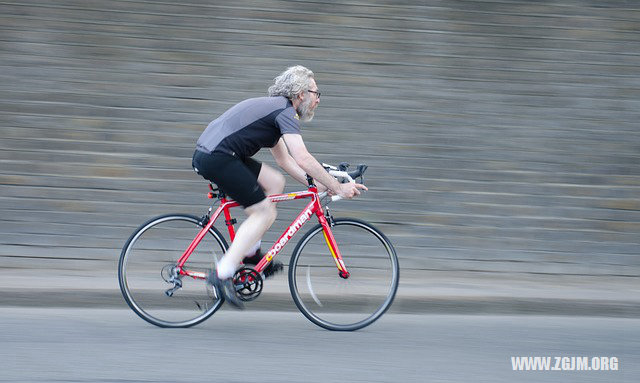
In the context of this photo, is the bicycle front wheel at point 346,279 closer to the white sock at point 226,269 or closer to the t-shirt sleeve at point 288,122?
the white sock at point 226,269

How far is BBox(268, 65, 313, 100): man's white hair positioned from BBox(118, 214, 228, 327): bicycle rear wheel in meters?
1.07

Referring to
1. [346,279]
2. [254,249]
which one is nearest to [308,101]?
[254,249]

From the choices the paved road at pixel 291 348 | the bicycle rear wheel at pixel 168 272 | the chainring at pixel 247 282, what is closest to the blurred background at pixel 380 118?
the paved road at pixel 291 348

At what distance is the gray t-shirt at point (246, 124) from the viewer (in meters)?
4.72

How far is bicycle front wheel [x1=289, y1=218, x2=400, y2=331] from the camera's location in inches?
198

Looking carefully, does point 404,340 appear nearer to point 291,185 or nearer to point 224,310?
point 224,310

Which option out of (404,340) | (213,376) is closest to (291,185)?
(404,340)

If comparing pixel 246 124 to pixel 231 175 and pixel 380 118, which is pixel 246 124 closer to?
pixel 231 175

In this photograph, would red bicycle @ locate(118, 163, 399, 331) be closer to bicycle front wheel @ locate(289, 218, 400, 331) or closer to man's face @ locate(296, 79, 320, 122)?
bicycle front wheel @ locate(289, 218, 400, 331)

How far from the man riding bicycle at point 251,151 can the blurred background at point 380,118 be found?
199 cm

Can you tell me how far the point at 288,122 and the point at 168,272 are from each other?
140cm

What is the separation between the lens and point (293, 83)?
4.79m

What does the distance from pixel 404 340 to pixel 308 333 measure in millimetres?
678

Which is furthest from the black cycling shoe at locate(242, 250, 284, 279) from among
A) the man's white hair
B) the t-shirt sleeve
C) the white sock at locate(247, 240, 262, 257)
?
the man's white hair
